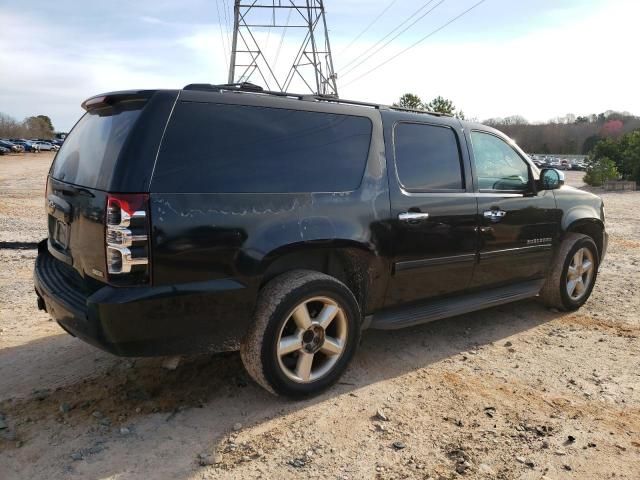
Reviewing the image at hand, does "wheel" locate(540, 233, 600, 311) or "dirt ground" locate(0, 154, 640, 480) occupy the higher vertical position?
"wheel" locate(540, 233, 600, 311)

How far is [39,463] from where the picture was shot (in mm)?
2551

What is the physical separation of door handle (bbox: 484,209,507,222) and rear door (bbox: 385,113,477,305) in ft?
0.50

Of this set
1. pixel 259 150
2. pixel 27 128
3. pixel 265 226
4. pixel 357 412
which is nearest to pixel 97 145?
pixel 259 150

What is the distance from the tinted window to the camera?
2748mm

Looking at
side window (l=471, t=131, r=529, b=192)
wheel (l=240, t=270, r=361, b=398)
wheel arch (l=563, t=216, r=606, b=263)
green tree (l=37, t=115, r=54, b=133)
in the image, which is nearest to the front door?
side window (l=471, t=131, r=529, b=192)

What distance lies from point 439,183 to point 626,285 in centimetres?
356

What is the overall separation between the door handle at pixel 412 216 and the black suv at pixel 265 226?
A: 11 mm

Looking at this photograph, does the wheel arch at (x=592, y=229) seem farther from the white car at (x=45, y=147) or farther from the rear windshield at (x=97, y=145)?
the white car at (x=45, y=147)

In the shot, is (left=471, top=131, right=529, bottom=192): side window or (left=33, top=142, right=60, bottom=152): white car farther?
(left=33, top=142, right=60, bottom=152): white car

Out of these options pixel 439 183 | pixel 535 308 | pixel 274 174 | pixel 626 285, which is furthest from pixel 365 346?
pixel 626 285

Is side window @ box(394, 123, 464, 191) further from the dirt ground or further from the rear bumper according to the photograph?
the rear bumper

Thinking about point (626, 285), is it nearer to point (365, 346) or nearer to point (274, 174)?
point (365, 346)

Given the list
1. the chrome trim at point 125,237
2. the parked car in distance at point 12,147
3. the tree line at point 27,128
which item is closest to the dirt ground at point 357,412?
the chrome trim at point 125,237

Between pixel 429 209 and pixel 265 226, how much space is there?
1357 millimetres
